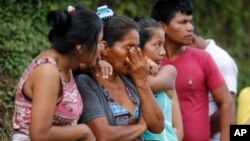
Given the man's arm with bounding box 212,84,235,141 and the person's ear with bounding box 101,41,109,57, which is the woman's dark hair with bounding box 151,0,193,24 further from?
the person's ear with bounding box 101,41,109,57

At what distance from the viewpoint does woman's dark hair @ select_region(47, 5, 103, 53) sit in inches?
198

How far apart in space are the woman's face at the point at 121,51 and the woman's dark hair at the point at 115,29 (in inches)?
0.9

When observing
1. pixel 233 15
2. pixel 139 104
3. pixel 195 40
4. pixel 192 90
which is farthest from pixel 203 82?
pixel 233 15

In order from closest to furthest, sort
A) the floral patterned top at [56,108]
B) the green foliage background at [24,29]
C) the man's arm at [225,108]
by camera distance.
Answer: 1. the floral patterned top at [56,108]
2. the man's arm at [225,108]
3. the green foliage background at [24,29]

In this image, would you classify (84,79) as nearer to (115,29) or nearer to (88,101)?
(88,101)

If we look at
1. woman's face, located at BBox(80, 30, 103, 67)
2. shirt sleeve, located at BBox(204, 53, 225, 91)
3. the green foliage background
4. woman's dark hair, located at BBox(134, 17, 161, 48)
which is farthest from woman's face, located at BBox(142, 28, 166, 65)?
the green foliage background

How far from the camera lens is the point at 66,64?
200 inches

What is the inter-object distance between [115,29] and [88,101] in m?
0.50

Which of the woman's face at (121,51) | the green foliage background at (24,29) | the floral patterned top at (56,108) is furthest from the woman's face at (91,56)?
the green foliage background at (24,29)

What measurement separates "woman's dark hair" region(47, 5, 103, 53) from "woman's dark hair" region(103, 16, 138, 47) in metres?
0.35

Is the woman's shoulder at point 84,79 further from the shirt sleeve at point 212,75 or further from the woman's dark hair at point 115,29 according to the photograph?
the shirt sleeve at point 212,75

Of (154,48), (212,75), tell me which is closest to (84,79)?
(154,48)

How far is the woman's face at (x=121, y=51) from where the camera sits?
5418 millimetres

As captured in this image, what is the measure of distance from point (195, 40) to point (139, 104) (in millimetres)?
2310
